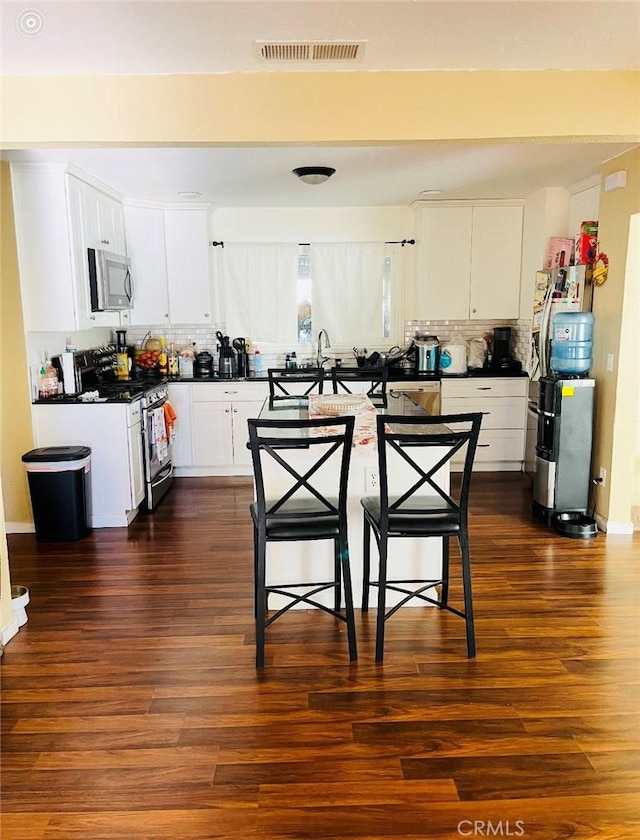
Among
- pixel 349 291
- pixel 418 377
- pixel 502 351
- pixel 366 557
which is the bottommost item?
pixel 366 557

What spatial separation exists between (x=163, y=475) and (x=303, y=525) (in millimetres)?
2812

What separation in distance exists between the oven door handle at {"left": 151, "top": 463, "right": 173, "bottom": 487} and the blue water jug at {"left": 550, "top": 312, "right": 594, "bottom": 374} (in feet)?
10.5

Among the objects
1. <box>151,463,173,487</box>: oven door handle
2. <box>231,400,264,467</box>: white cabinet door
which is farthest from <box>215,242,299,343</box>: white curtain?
<box>151,463,173,487</box>: oven door handle

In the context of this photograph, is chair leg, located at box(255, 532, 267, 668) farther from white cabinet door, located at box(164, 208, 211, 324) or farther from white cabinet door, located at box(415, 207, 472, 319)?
white cabinet door, located at box(415, 207, 472, 319)

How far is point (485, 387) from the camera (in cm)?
588

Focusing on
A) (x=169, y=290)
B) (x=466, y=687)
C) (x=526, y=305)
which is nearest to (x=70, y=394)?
(x=169, y=290)

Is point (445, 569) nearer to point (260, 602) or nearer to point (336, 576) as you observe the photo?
point (336, 576)

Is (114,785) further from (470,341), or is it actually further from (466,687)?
(470,341)

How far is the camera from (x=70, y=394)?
471 cm

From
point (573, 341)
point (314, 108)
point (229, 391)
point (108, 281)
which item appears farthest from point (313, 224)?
point (314, 108)

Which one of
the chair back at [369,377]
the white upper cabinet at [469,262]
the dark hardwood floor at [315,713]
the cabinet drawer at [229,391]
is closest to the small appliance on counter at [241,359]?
the cabinet drawer at [229,391]

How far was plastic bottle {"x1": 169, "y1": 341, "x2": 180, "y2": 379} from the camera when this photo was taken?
613cm

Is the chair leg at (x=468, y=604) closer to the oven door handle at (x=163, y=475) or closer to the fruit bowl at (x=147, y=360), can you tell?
the oven door handle at (x=163, y=475)

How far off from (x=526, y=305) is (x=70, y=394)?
4078 mm
